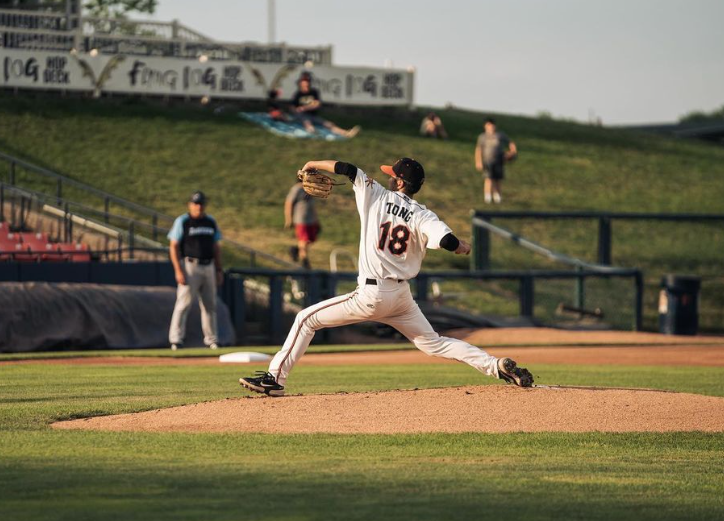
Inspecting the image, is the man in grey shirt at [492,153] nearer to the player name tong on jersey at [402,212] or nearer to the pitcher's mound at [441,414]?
the pitcher's mound at [441,414]

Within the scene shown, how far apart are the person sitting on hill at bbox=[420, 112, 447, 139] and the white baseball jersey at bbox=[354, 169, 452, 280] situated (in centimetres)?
3020

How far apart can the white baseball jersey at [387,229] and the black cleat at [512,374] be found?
1154mm

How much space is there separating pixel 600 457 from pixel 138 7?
55652 millimetres

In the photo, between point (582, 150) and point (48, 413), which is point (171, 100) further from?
point (48, 413)

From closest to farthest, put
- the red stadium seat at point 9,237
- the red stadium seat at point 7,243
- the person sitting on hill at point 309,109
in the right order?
the red stadium seat at point 7,243
the red stadium seat at point 9,237
the person sitting on hill at point 309,109

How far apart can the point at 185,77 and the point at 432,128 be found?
821 cm

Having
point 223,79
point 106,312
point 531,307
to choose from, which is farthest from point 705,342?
point 223,79

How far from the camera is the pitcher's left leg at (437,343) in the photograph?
33.0ft

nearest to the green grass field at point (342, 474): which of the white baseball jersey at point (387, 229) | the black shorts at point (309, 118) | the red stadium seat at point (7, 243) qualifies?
the white baseball jersey at point (387, 229)

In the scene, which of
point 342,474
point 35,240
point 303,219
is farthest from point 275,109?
point 342,474

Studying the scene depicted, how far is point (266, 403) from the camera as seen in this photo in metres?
9.80

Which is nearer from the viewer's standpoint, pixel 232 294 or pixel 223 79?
pixel 232 294

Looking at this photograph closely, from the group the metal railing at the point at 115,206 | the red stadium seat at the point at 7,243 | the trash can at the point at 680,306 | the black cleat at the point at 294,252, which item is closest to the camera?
the red stadium seat at the point at 7,243

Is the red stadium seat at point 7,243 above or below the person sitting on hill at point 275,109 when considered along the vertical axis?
below
